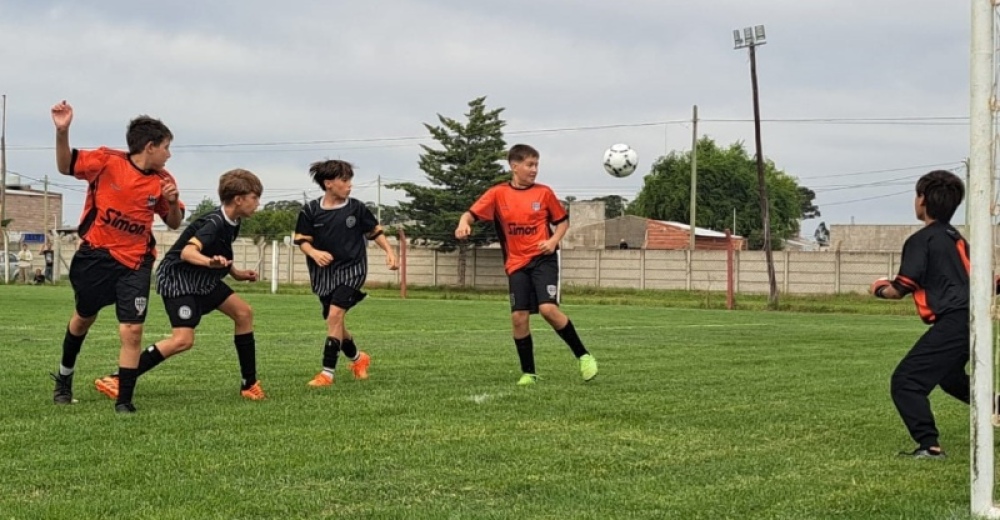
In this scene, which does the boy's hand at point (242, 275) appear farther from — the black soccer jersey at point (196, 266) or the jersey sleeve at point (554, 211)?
the jersey sleeve at point (554, 211)

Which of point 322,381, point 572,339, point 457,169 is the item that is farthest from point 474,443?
point 457,169

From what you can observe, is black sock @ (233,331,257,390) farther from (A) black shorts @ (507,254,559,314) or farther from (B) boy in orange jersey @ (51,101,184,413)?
(A) black shorts @ (507,254,559,314)

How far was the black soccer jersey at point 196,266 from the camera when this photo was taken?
7.89m

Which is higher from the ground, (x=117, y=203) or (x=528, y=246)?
(x=117, y=203)

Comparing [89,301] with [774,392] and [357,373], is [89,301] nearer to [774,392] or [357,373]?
[357,373]

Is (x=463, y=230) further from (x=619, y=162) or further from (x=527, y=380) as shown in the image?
(x=619, y=162)

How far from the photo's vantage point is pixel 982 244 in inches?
171

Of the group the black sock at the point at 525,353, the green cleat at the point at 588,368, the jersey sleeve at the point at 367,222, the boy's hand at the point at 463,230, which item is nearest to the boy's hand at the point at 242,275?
the jersey sleeve at the point at 367,222

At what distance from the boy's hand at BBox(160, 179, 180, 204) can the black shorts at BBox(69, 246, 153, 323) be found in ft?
1.59

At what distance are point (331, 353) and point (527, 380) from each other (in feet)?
5.33

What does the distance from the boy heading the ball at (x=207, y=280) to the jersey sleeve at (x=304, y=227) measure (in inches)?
41.9

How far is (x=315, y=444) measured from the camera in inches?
234

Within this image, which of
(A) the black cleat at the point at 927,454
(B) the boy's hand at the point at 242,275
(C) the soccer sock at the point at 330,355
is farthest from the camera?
(C) the soccer sock at the point at 330,355

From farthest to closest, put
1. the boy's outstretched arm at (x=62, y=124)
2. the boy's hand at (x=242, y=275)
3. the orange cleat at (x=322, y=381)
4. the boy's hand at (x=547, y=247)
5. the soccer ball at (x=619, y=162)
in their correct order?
the soccer ball at (x=619, y=162), the boy's hand at (x=547, y=247), the orange cleat at (x=322, y=381), the boy's hand at (x=242, y=275), the boy's outstretched arm at (x=62, y=124)
